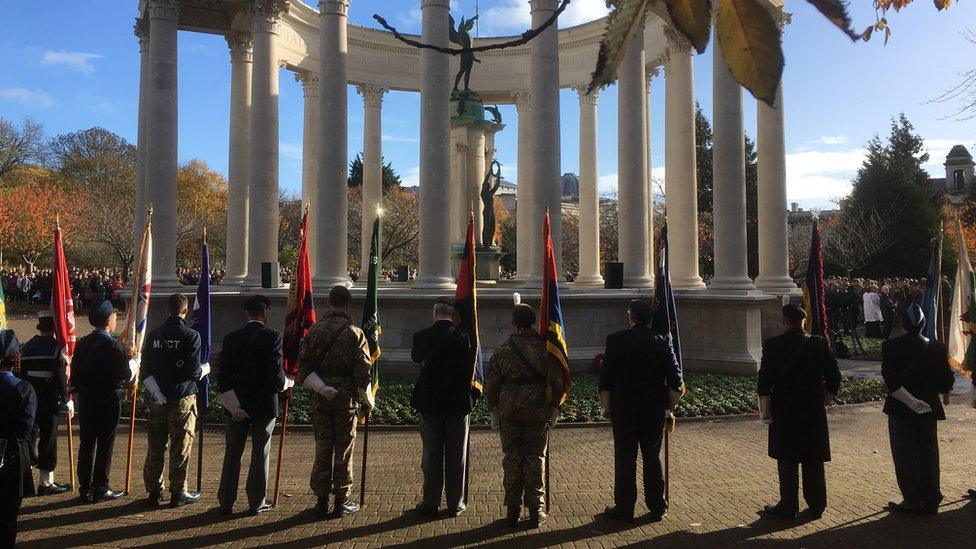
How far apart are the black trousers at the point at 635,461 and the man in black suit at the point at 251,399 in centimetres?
477

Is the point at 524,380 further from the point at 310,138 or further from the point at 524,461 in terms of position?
the point at 310,138

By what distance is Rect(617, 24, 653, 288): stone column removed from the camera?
77.7 feet

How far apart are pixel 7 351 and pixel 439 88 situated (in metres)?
16.2

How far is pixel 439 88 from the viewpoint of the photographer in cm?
2092

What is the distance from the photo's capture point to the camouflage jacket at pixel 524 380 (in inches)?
331

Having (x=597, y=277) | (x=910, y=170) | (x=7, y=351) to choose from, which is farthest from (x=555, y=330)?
(x=910, y=170)

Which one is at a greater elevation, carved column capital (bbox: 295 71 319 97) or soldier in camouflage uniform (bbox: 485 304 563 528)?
carved column capital (bbox: 295 71 319 97)

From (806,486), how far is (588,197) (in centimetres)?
2405

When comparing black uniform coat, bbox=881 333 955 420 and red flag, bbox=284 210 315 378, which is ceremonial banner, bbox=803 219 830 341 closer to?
black uniform coat, bbox=881 333 955 420

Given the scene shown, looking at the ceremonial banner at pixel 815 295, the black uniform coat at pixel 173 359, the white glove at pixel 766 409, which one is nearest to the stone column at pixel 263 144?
the black uniform coat at pixel 173 359

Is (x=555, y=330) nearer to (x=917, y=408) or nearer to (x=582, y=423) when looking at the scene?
(x=917, y=408)

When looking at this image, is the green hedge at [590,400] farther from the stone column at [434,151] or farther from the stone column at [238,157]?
the stone column at [238,157]

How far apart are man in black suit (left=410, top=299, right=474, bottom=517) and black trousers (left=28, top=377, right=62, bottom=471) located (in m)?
5.44

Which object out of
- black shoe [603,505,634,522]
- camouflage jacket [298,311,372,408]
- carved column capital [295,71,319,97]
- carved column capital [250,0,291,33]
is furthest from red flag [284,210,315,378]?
carved column capital [295,71,319,97]
